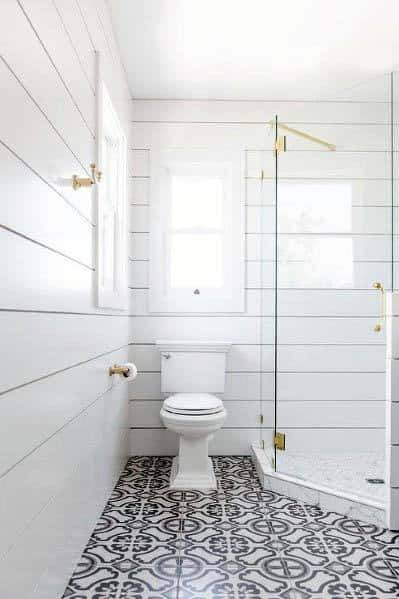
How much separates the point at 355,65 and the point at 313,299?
1.39 metres

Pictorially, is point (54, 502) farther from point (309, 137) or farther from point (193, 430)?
point (309, 137)

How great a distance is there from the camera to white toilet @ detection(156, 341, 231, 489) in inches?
105

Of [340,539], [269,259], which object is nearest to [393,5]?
[269,259]

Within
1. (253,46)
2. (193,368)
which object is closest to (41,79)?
(253,46)

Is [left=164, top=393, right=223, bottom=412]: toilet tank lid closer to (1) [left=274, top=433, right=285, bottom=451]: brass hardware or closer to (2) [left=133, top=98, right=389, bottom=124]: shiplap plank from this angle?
(1) [left=274, top=433, right=285, bottom=451]: brass hardware

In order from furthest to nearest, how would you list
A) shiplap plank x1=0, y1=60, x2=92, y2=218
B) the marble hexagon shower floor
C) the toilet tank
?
the toilet tank → the marble hexagon shower floor → shiplap plank x1=0, y1=60, x2=92, y2=218

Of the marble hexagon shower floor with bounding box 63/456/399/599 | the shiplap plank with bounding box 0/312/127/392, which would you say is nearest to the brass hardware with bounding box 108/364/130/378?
the shiplap plank with bounding box 0/312/127/392

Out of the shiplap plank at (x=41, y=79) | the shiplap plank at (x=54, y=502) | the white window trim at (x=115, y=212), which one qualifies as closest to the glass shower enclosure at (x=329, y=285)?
the white window trim at (x=115, y=212)

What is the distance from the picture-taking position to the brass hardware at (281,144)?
2.86 metres

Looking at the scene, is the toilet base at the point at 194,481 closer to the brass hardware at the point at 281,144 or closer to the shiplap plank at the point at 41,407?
the shiplap plank at the point at 41,407

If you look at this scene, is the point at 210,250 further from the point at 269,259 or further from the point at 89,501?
the point at 89,501

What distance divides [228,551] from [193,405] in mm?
834

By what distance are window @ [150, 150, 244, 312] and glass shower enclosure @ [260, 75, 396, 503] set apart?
33 cm

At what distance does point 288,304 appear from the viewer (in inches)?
113
